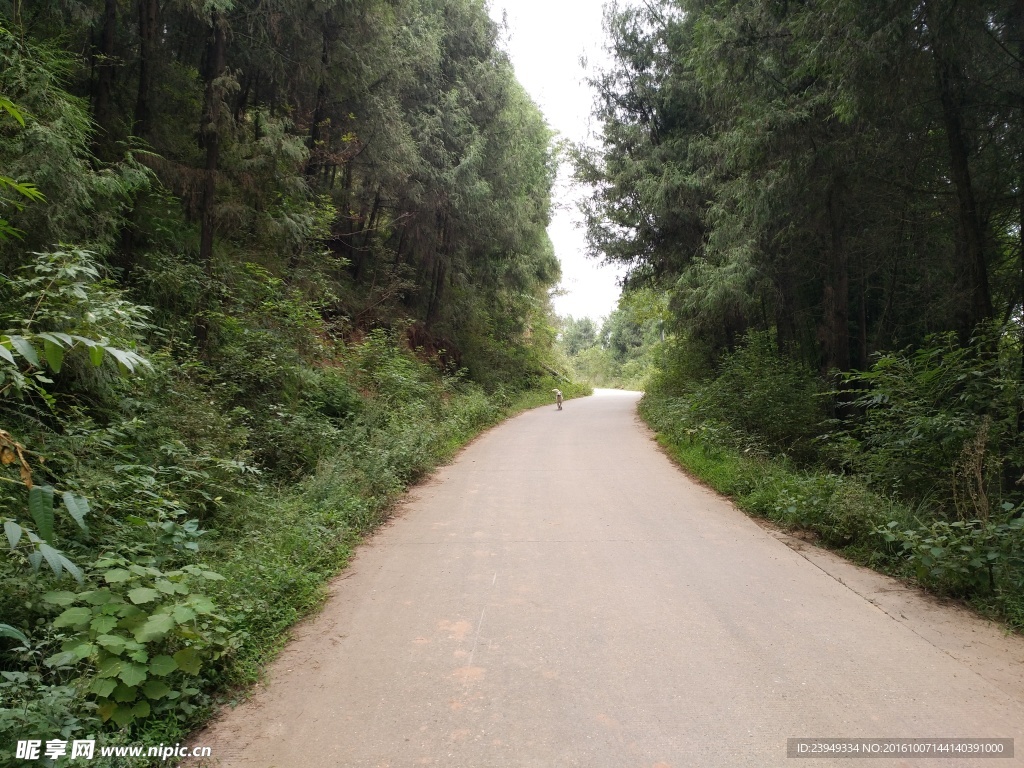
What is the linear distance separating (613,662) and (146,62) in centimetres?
1108

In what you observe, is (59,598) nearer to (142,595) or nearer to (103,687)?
(142,595)

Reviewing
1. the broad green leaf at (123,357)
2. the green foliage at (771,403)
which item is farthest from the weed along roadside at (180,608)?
Result: the green foliage at (771,403)

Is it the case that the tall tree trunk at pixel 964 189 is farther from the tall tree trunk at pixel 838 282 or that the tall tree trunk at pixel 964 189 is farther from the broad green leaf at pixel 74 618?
the broad green leaf at pixel 74 618

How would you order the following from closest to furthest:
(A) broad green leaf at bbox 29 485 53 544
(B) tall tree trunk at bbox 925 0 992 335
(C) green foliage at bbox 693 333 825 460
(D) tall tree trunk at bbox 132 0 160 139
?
(A) broad green leaf at bbox 29 485 53 544, (B) tall tree trunk at bbox 925 0 992 335, (D) tall tree trunk at bbox 132 0 160 139, (C) green foliage at bbox 693 333 825 460

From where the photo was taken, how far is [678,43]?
16406 mm

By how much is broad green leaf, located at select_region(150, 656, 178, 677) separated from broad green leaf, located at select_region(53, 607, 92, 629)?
44 cm

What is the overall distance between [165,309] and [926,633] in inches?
388

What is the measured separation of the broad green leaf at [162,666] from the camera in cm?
284

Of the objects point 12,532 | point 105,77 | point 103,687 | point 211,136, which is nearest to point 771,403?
point 103,687

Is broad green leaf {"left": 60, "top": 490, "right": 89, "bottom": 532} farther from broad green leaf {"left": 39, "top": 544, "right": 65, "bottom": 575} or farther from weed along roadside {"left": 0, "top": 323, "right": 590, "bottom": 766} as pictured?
broad green leaf {"left": 39, "top": 544, "right": 65, "bottom": 575}

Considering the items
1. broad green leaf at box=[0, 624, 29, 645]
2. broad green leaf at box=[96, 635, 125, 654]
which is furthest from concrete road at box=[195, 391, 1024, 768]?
broad green leaf at box=[0, 624, 29, 645]

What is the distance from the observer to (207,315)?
28.6ft

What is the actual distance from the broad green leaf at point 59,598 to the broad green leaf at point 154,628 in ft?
1.46

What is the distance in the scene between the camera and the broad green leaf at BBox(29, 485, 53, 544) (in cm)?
192
